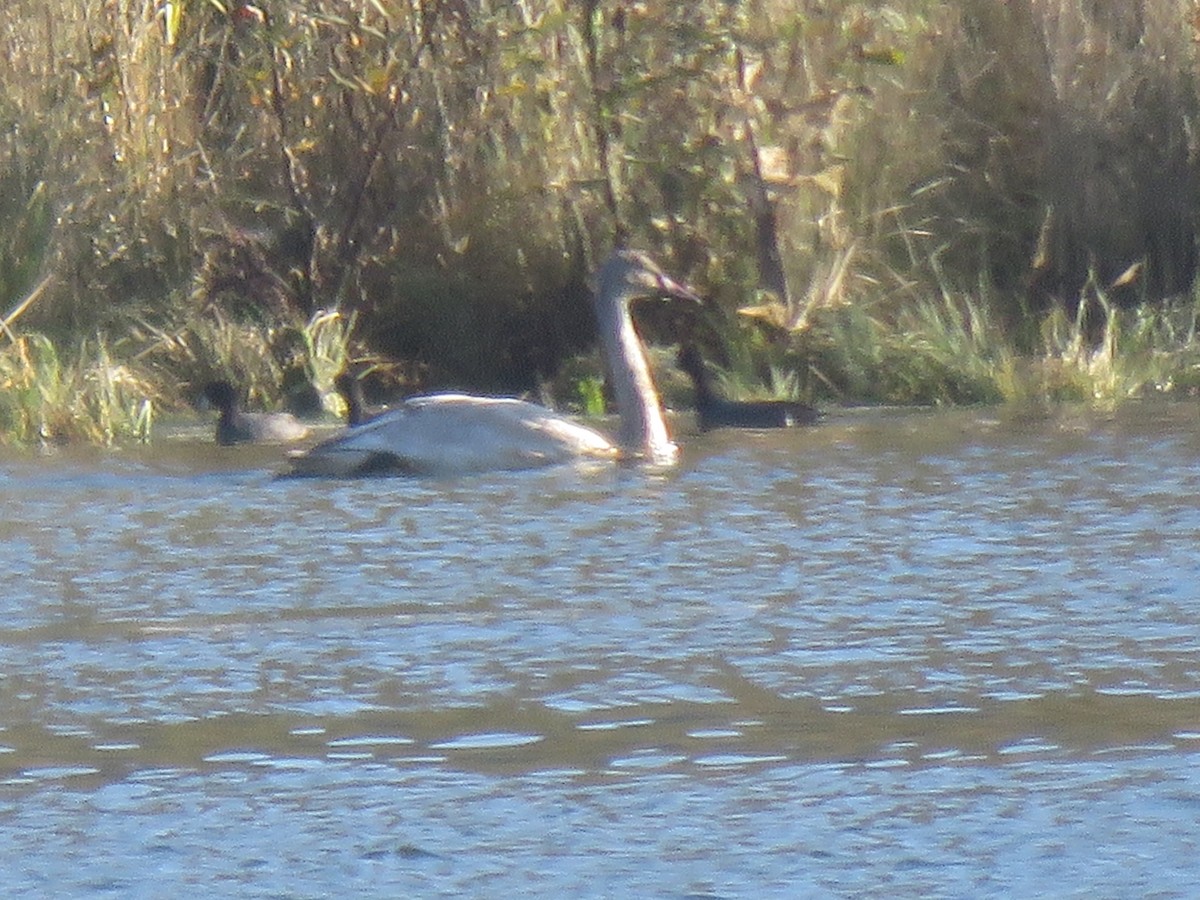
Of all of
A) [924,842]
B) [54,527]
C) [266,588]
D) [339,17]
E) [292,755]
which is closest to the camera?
[924,842]

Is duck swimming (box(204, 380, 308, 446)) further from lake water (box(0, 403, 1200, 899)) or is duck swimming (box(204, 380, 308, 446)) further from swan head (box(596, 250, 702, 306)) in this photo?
lake water (box(0, 403, 1200, 899))

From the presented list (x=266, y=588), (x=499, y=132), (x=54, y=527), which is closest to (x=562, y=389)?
(x=499, y=132)

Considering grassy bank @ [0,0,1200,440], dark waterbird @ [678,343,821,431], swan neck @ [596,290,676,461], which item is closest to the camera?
swan neck @ [596,290,676,461]

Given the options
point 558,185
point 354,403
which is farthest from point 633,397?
point 558,185

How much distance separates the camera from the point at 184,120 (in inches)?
562

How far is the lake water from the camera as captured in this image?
186 inches

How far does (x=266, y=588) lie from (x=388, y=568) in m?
0.47

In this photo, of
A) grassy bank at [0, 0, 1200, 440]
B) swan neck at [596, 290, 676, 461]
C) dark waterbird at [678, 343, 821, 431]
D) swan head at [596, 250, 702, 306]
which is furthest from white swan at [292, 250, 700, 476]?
grassy bank at [0, 0, 1200, 440]

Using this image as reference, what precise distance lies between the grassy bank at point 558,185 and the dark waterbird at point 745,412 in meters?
0.99

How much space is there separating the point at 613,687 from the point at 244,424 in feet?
20.4

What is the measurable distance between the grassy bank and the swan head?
125 cm

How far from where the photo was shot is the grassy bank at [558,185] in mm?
13602

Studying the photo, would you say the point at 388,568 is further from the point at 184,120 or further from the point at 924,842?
the point at 184,120

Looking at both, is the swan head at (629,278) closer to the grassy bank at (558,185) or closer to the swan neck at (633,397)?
the swan neck at (633,397)
